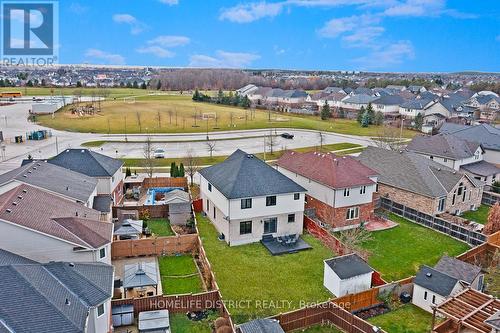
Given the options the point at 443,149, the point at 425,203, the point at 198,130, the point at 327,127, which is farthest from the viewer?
the point at 327,127

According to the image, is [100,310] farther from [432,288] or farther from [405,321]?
[432,288]

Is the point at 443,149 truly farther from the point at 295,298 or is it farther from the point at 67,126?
the point at 67,126

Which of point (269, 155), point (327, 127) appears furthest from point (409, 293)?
point (327, 127)

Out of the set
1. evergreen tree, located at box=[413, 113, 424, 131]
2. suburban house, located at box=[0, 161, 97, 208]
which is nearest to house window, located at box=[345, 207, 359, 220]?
suburban house, located at box=[0, 161, 97, 208]

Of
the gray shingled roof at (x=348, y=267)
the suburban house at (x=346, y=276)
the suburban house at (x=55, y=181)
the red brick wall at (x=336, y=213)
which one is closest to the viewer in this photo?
the suburban house at (x=346, y=276)

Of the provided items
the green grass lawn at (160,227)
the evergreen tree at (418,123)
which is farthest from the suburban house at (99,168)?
the evergreen tree at (418,123)

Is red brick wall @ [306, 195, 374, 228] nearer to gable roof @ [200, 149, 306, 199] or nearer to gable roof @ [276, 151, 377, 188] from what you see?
gable roof @ [276, 151, 377, 188]

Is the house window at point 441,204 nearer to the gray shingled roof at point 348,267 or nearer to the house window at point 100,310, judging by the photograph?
the gray shingled roof at point 348,267
